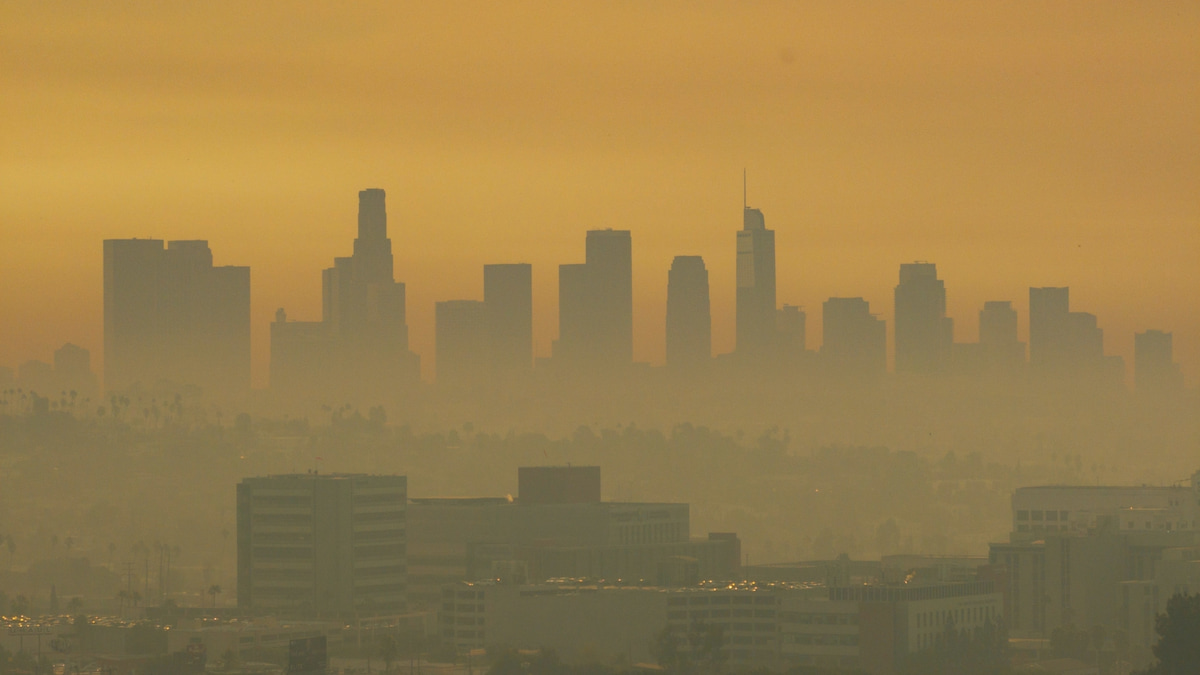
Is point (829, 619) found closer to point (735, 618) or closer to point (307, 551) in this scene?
point (735, 618)

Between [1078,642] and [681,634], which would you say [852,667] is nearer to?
[681,634]

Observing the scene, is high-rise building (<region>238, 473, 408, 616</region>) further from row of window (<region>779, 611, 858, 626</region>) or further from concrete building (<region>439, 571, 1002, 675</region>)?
row of window (<region>779, 611, 858, 626</region>)

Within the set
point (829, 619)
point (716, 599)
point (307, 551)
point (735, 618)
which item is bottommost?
point (735, 618)

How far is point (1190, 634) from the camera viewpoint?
3346 inches

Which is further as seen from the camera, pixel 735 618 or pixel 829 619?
pixel 735 618

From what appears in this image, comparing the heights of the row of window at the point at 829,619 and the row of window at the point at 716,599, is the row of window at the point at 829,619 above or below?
below

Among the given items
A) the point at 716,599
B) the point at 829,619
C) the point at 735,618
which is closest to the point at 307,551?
the point at 716,599

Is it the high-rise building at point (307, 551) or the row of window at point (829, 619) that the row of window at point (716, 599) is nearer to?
the row of window at point (829, 619)

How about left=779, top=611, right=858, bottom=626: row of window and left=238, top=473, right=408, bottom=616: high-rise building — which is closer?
left=779, top=611, right=858, bottom=626: row of window

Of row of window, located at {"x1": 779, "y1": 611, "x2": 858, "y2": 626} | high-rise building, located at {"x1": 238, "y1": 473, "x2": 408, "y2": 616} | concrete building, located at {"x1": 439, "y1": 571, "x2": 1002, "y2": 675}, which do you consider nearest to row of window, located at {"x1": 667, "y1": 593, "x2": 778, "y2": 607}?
concrete building, located at {"x1": 439, "y1": 571, "x2": 1002, "y2": 675}

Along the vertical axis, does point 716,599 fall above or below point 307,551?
below

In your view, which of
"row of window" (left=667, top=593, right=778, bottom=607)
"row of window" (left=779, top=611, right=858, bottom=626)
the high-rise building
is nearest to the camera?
"row of window" (left=779, top=611, right=858, bottom=626)

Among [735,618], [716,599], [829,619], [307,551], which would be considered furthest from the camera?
[307,551]

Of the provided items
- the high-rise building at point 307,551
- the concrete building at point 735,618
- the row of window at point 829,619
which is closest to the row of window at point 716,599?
the concrete building at point 735,618
